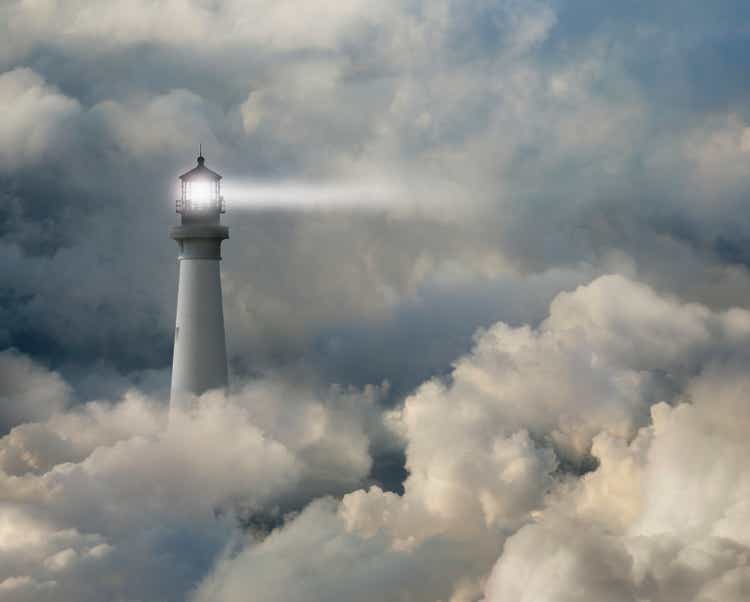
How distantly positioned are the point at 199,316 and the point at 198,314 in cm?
9

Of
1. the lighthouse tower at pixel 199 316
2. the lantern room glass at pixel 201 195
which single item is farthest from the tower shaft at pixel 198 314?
the lantern room glass at pixel 201 195

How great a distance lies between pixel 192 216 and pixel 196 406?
809 cm

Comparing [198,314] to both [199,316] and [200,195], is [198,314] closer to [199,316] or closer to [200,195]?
[199,316]

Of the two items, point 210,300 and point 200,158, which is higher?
point 200,158

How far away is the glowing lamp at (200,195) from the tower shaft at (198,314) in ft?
5.15

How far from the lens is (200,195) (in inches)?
3029

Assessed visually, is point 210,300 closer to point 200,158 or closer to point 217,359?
point 217,359

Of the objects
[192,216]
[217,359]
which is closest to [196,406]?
[217,359]

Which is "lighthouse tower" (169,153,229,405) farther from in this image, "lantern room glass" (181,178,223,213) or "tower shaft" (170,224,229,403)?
"lantern room glass" (181,178,223,213)

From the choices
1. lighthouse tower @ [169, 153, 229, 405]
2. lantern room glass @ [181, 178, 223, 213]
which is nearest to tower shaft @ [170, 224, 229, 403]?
lighthouse tower @ [169, 153, 229, 405]

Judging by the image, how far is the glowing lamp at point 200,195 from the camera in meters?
76.3

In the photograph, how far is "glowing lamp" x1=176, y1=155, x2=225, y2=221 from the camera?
7631 centimetres

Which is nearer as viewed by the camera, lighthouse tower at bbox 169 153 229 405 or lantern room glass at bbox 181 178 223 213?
lighthouse tower at bbox 169 153 229 405

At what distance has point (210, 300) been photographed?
244ft
